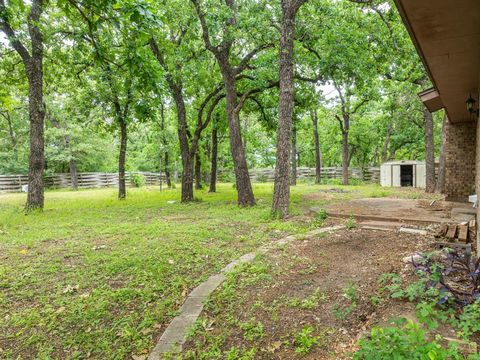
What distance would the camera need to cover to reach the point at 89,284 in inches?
138

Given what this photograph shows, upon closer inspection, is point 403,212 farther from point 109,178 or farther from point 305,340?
point 109,178

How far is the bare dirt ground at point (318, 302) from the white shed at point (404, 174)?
46.9 ft

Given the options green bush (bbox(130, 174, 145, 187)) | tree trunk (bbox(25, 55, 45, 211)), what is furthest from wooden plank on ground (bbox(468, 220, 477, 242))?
green bush (bbox(130, 174, 145, 187))

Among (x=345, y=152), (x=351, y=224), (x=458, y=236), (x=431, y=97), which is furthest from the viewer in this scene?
(x=345, y=152)

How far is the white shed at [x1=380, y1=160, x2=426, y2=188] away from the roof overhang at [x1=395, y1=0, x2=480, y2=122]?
13703mm

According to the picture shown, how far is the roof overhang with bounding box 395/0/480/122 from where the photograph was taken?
83.1 inches

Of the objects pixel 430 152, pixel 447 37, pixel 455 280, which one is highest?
pixel 447 37

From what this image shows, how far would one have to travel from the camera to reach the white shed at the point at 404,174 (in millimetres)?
16812

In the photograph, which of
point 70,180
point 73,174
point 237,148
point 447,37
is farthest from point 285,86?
point 70,180

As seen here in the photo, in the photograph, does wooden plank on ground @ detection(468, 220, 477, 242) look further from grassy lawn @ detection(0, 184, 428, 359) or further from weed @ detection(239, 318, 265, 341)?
weed @ detection(239, 318, 265, 341)

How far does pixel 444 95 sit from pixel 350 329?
4.73 m

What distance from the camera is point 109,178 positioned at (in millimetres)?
21625

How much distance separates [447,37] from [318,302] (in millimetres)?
2680

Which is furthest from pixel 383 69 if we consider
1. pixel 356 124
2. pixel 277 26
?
pixel 356 124
